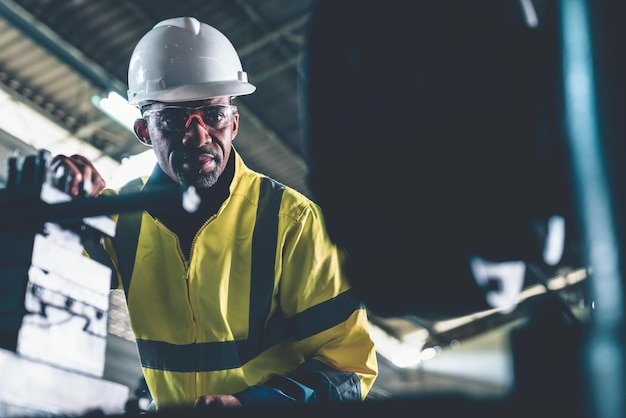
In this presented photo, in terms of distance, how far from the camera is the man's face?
1.90 m

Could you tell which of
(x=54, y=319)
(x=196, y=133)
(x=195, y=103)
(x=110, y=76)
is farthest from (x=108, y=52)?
(x=54, y=319)

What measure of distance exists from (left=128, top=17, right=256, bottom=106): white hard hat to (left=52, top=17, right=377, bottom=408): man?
0.19m

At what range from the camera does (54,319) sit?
1.10 meters

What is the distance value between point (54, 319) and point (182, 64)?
46.0 inches

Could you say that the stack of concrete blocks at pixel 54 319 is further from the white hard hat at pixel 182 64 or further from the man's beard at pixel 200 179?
the white hard hat at pixel 182 64

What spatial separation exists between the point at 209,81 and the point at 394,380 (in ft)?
45.3

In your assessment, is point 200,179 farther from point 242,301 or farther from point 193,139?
point 242,301

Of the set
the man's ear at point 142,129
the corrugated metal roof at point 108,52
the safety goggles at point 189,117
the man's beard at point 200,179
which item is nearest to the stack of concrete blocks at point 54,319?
the man's beard at point 200,179

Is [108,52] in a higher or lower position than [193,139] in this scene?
higher

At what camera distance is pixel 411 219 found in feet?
2.06

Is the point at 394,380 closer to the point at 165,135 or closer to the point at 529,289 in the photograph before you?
the point at 529,289

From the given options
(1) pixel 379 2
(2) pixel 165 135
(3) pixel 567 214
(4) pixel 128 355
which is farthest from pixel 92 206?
(4) pixel 128 355

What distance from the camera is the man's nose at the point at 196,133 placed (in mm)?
1917

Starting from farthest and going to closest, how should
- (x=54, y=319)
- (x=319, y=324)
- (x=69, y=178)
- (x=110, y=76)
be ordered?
1. (x=110, y=76)
2. (x=319, y=324)
3. (x=69, y=178)
4. (x=54, y=319)
